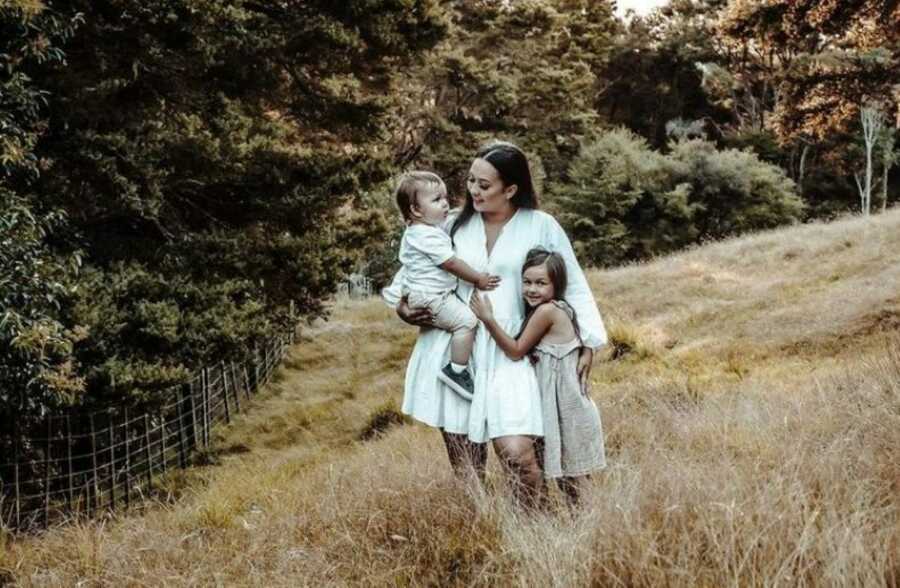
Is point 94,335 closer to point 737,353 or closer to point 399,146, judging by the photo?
point 737,353

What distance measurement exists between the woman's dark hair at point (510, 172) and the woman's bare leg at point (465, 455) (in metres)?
0.93

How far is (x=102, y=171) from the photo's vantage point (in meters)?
7.14

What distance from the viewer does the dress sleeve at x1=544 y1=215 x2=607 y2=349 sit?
11.6ft

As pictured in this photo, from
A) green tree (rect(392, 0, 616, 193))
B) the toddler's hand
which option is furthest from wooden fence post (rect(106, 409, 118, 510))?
green tree (rect(392, 0, 616, 193))

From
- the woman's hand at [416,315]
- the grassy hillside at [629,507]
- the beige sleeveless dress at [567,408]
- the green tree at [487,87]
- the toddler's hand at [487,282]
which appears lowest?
the grassy hillside at [629,507]

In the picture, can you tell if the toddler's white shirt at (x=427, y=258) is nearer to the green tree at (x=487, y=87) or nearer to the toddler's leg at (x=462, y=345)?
the toddler's leg at (x=462, y=345)

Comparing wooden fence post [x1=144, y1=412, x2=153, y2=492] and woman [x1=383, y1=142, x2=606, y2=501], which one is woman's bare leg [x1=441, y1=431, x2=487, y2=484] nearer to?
woman [x1=383, y1=142, x2=606, y2=501]

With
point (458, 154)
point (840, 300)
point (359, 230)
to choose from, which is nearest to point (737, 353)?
point (840, 300)

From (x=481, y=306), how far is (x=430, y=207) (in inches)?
20.1

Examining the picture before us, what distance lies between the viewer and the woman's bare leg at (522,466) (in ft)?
11.2

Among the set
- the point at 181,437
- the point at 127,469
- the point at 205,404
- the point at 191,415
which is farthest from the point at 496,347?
the point at 205,404

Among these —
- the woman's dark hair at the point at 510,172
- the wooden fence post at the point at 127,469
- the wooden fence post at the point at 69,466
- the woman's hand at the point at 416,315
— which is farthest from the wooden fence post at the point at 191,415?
the woman's dark hair at the point at 510,172

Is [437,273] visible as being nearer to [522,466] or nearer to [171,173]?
[522,466]

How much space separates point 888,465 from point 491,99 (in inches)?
776
